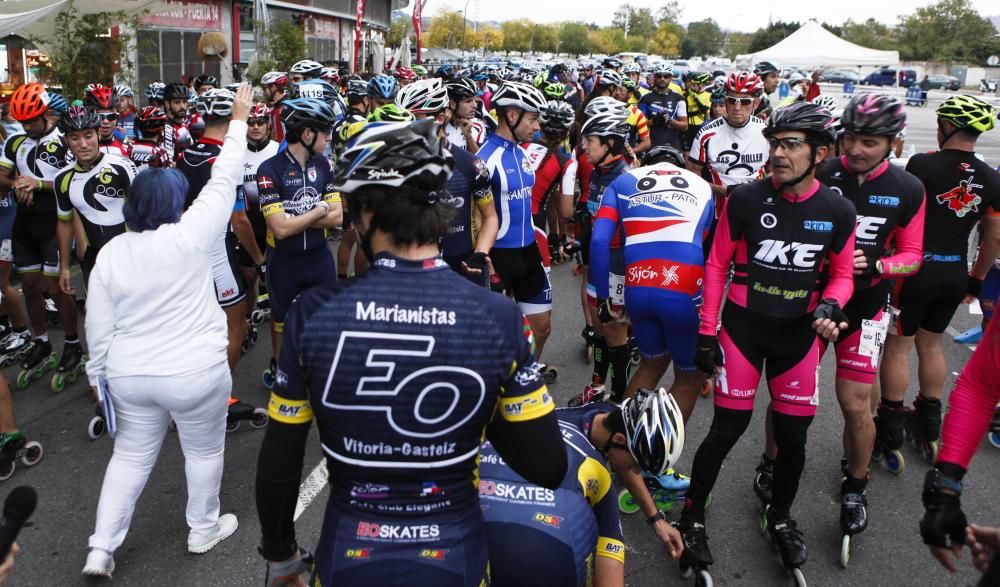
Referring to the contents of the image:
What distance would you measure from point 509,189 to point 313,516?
276 cm

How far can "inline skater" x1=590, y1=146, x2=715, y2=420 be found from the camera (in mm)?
4492

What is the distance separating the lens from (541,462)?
2.01 meters

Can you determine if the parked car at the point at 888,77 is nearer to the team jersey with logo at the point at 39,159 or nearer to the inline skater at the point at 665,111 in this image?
the inline skater at the point at 665,111

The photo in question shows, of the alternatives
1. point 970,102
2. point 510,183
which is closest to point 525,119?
point 510,183

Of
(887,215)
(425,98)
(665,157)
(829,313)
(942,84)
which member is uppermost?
(942,84)

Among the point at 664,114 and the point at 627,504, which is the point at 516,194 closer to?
the point at 627,504

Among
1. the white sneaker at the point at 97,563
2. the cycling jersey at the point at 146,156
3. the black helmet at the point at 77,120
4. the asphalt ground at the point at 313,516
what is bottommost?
the asphalt ground at the point at 313,516

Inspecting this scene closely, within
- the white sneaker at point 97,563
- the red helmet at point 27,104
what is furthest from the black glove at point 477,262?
the red helmet at point 27,104

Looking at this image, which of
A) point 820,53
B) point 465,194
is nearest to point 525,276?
point 465,194

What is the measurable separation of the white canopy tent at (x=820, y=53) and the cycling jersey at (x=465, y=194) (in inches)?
1272

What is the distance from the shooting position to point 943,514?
249 centimetres

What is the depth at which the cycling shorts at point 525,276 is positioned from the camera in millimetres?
5836

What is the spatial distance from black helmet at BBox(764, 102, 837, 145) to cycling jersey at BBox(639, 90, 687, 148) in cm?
816

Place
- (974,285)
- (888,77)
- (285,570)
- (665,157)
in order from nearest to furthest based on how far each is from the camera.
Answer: (285,570)
(665,157)
(974,285)
(888,77)
